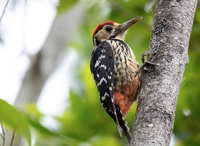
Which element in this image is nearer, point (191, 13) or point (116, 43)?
point (191, 13)

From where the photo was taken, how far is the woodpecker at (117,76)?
360 cm

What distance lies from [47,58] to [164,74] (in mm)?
3125

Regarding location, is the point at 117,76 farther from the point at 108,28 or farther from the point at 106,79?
the point at 108,28

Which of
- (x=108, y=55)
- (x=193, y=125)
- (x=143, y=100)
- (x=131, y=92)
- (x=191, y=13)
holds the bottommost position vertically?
(x=193, y=125)

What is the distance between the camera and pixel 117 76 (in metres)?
3.87

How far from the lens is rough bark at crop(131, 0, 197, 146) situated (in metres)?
2.11

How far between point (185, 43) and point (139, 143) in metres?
0.82

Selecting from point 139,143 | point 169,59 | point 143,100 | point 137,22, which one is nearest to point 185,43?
point 169,59

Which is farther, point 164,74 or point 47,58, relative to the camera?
point 47,58

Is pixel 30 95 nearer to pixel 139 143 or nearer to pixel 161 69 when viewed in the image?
pixel 161 69

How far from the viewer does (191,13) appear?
254 centimetres

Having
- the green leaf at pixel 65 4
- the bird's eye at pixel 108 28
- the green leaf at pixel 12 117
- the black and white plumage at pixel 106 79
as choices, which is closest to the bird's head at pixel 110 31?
the bird's eye at pixel 108 28

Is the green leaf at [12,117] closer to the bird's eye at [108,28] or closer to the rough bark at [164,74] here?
the rough bark at [164,74]

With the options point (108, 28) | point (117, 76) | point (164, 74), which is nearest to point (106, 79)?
point (117, 76)
